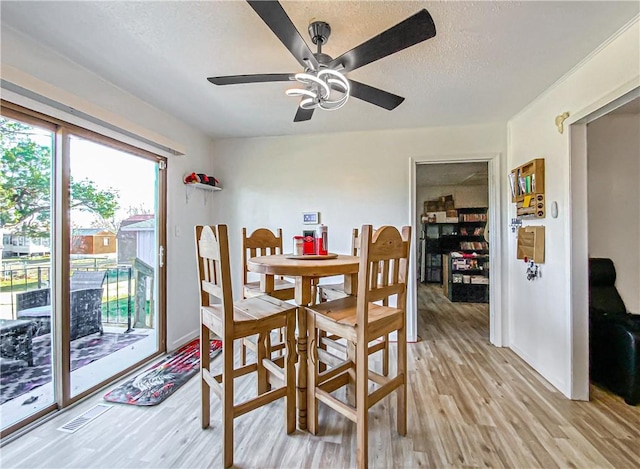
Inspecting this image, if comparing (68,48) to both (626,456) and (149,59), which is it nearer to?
(149,59)

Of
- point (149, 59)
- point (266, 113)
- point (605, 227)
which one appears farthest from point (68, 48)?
point (605, 227)

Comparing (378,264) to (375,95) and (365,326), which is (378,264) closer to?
(365,326)

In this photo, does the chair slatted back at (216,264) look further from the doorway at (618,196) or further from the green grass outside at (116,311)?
the doorway at (618,196)

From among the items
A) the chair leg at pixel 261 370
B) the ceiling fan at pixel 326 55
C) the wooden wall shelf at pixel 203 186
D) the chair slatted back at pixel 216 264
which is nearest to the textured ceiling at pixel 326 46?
the ceiling fan at pixel 326 55

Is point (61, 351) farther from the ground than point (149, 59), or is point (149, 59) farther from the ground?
point (149, 59)

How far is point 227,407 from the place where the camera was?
1.39 meters

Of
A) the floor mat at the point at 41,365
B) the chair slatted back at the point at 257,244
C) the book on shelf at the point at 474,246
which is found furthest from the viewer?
the book on shelf at the point at 474,246

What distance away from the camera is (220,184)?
138 inches

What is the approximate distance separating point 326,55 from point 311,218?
200cm

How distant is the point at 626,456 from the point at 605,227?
184cm

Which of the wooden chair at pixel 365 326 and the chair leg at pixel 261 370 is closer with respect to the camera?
the wooden chair at pixel 365 326

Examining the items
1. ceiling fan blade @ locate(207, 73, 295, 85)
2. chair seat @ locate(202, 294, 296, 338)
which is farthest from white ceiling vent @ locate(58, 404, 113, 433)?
ceiling fan blade @ locate(207, 73, 295, 85)

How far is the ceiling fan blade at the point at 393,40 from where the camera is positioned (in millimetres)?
1089

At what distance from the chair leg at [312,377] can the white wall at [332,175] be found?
167 cm
